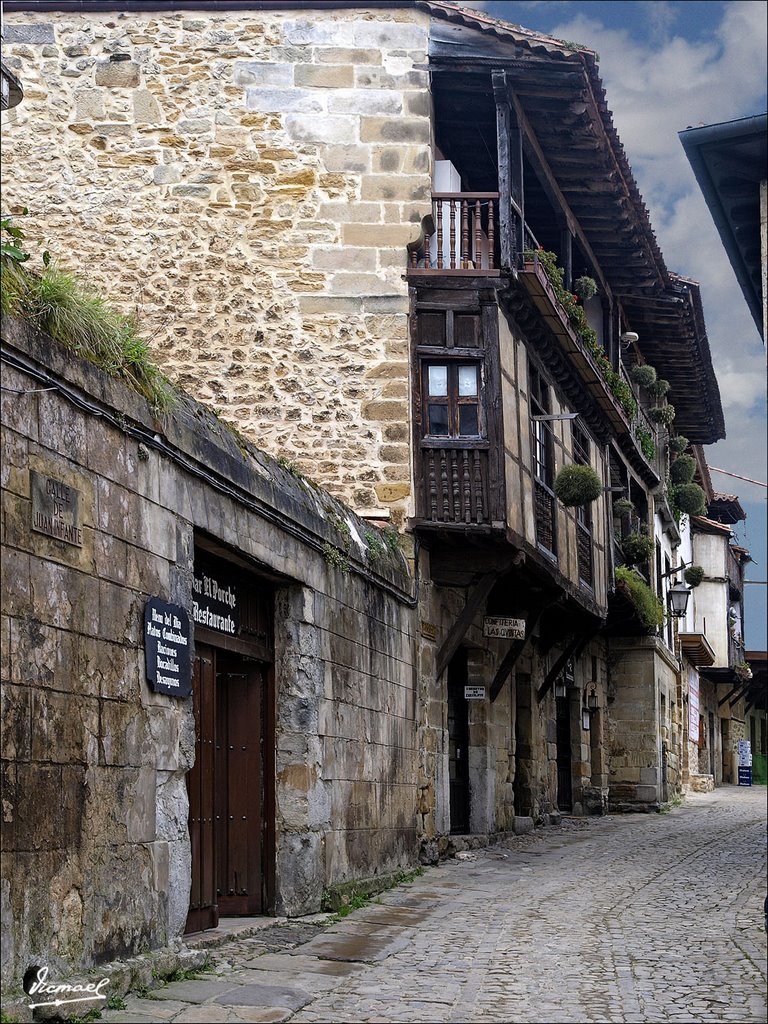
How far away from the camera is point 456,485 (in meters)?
13.9

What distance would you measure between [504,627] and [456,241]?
14.6 ft

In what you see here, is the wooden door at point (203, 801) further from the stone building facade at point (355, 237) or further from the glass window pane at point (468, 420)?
the glass window pane at point (468, 420)

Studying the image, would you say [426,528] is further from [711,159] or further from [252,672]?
[711,159]

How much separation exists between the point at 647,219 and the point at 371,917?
37.6ft

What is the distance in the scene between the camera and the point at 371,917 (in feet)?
32.1

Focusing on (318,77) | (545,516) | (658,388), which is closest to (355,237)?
(318,77)

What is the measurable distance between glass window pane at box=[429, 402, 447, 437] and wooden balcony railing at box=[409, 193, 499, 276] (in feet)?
4.46

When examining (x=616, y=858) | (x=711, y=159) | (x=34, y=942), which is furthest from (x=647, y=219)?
(x=34, y=942)

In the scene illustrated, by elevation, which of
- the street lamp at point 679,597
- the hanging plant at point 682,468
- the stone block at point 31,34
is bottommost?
the street lamp at point 679,597

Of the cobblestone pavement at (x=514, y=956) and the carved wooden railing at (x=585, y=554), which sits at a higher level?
the carved wooden railing at (x=585, y=554)

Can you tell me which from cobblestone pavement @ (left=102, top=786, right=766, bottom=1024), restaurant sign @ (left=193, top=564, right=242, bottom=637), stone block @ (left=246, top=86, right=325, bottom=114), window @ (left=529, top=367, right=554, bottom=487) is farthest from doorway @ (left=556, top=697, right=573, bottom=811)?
restaurant sign @ (left=193, top=564, right=242, bottom=637)

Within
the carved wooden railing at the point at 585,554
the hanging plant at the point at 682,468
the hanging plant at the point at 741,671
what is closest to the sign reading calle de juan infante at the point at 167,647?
the carved wooden railing at the point at 585,554

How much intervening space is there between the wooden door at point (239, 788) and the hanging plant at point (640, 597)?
13448mm

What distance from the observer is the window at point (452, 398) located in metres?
14.2
